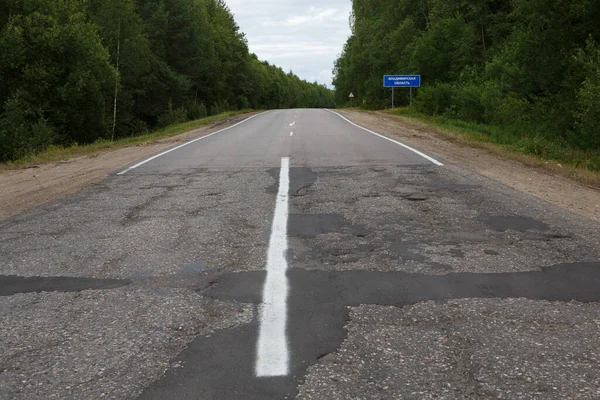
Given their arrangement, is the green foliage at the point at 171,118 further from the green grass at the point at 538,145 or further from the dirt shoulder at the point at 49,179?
the dirt shoulder at the point at 49,179

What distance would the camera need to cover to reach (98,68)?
98.8ft

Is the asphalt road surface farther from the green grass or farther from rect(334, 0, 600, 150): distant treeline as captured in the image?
rect(334, 0, 600, 150): distant treeline

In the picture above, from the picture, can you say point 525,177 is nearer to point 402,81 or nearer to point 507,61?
point 507,61

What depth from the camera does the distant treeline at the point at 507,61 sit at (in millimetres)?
17531

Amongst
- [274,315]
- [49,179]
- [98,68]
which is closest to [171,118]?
[98,68]

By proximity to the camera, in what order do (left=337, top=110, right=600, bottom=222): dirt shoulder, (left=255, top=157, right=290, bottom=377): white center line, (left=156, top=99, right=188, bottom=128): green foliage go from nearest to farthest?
(left=255, top=157, right=290, bottom=377): white center line → (left=337, top=110, right=600, bottom=222): dirt shoulder → (left=156, top=99, right=188, bottom=128): green foliage

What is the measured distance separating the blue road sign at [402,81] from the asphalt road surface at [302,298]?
121 ft

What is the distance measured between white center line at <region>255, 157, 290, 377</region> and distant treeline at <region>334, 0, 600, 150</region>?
41.3 feet

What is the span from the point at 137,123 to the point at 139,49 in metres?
7.12

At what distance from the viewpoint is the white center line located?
3.28m

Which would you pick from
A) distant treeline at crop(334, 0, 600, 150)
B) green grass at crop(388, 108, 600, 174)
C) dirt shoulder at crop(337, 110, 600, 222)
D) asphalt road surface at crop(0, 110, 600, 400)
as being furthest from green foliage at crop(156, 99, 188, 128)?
asphalt road surface at crop(0, 110, 600, 400)

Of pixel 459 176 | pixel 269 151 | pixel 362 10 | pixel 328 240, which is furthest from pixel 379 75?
pixel 328 240

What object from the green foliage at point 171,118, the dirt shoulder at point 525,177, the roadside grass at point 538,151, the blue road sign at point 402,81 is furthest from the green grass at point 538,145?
the green foliage at point 171,118

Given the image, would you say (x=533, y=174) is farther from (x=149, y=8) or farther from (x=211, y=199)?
(x=149, y=8)
